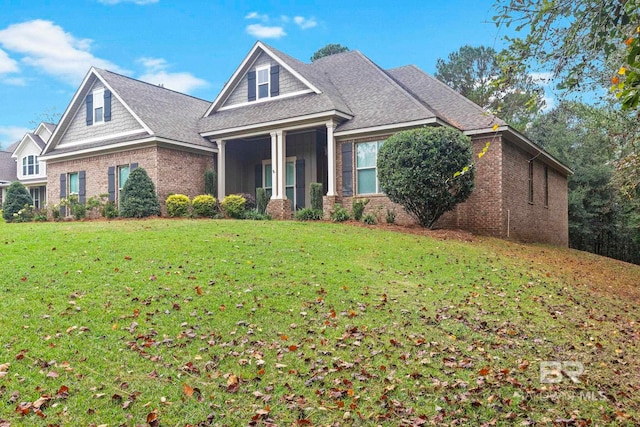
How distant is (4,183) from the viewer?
118ft

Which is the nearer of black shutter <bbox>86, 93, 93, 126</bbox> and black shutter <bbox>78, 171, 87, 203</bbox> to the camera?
black shutter <bbox>78, 171, 87, 203</bbox>

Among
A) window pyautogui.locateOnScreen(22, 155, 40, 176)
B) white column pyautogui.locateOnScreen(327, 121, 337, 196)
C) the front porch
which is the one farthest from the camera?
window pyautogui.locateOnScreen(22, 155, 40, 176)

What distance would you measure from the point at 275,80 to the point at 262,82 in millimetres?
645

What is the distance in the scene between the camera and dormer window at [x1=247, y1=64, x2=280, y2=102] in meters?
19.8

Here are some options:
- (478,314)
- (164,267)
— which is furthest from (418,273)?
(164,267)

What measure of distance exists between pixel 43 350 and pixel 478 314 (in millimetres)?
5568

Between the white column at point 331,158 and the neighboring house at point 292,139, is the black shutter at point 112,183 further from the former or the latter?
the white column at point 331,158

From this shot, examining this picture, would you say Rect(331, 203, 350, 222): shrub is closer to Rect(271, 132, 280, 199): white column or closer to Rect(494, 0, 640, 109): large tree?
Rect(271, 132, 280, 199): white column

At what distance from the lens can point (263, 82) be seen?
20141 mm

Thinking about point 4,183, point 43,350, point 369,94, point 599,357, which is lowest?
point 599,357

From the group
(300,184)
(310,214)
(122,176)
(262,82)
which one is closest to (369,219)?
(310,214)

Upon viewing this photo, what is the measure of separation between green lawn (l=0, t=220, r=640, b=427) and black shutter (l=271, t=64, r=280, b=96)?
35.2ft

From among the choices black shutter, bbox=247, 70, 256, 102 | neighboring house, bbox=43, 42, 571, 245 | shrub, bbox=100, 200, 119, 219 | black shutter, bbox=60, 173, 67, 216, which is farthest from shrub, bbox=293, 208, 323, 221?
black shutter, bbox=60, 173, 67, 216

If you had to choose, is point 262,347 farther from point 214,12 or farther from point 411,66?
point 411,66
